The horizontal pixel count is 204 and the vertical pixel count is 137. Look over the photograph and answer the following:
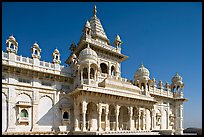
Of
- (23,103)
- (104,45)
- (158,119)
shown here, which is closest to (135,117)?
(158,119)

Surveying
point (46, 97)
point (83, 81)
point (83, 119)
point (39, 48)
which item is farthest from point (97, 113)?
point (39, 48)

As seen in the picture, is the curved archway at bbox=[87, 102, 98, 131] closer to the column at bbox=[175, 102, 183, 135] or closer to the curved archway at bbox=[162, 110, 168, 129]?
the curved archway at bbox=[162, 110, 168, 129]

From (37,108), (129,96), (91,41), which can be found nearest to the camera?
(37,108)

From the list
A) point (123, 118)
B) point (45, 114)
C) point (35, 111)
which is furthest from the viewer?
point (123, 118)

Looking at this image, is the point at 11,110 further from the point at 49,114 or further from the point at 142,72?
the point at 142,72

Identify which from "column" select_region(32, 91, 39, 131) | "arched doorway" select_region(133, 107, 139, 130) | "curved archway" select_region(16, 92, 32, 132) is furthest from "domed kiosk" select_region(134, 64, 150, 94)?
"curved archway" select_region(16, 92, 32, 132)

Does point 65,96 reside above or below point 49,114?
above

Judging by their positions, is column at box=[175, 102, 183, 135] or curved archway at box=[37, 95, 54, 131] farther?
column at box=[175, 102, 183, 135]

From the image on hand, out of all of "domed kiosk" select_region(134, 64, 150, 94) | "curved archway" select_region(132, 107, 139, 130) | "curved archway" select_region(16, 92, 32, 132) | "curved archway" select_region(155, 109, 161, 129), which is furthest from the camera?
"curved archway" select_region(155, 109, 161, 129)

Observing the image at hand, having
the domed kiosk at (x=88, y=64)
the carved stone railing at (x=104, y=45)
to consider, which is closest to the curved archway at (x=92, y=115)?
the domed kiosk at (x=88, y=64)

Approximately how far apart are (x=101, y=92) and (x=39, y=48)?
10327 millimetres

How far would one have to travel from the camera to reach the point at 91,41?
31.8 meters

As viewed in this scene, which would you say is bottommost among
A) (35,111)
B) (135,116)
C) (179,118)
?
(179,118)

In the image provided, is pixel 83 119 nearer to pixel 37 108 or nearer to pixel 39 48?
pixel 37 108
